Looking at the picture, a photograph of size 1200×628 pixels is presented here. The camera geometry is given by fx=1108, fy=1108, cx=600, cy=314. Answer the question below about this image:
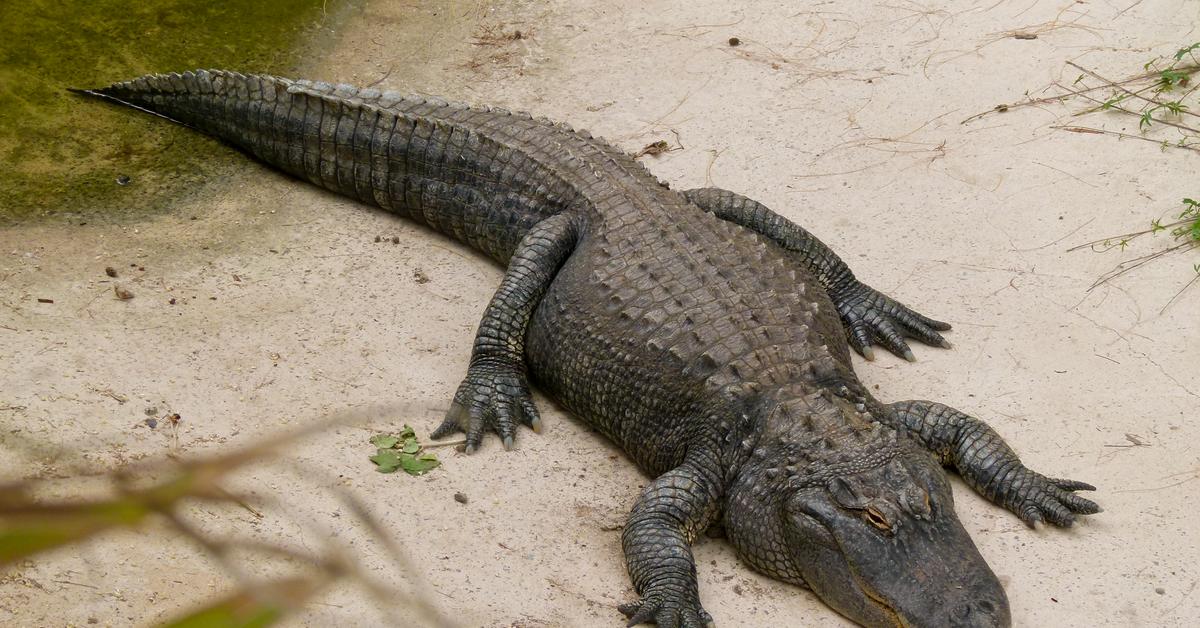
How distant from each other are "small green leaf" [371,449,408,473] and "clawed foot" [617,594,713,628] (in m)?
1.10

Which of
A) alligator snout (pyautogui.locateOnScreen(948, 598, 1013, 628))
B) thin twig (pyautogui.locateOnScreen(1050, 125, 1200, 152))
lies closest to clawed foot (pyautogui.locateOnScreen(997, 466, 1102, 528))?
alligator snout (pyautogui.locateOnScreen(948, 598, 1013, 628))

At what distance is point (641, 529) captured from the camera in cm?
405

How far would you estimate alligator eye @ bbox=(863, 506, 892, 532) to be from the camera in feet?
12.2

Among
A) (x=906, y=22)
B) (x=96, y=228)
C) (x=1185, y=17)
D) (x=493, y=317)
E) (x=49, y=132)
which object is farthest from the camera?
(x=906, y=22)

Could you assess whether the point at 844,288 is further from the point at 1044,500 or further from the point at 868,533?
the point at 868,533

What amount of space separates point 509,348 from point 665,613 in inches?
62.4

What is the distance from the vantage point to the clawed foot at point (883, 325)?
5.19 meters

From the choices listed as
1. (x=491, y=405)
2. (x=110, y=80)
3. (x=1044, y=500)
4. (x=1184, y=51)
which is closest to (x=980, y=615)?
(x=1044, y=500)

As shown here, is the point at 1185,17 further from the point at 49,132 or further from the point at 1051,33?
the point at 49,132

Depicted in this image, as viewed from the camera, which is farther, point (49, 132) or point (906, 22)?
point (906, 22)

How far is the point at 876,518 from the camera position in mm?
3744

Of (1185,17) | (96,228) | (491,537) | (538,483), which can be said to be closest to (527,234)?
(538,483)

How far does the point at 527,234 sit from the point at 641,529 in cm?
174

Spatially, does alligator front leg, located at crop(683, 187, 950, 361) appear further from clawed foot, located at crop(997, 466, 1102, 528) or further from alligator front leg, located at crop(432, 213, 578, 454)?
clawed foot, located at crop(997, 466, 1102, 528)
